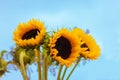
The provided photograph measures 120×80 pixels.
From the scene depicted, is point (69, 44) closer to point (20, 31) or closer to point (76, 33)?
point (76, 33)

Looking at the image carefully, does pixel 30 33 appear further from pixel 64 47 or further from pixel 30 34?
pixel 64 47

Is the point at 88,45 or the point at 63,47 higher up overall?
the point at 88,45

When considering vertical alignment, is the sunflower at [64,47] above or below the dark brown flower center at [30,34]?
below

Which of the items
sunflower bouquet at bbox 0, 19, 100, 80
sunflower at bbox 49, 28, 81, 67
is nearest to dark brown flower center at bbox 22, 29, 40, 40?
sunflower bouquet at bbox 0, 19, 100, 80

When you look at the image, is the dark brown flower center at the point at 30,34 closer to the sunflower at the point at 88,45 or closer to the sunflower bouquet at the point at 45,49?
the sunflower bouquet at the point at 45,49

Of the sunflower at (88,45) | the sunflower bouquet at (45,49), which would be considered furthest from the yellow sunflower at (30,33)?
the sunflower at (88,45)

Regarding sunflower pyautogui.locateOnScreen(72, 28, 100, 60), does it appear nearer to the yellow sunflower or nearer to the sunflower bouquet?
the sunflower bouquet

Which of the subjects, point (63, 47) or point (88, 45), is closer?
point (63, 47)

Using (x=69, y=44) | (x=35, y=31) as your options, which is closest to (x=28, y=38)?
(x=35, y=31)

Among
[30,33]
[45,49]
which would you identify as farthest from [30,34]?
[45,49]
